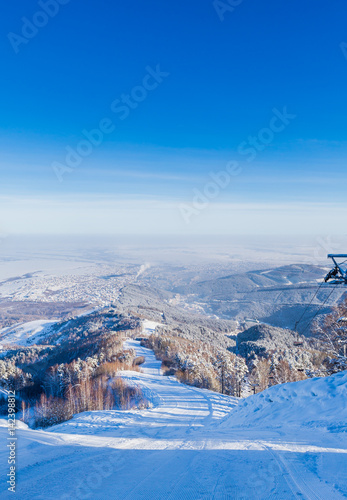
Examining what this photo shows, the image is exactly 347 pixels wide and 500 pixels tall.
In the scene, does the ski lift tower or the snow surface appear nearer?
the ski lift tower

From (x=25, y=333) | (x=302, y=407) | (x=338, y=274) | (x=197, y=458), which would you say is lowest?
(x=25, y=333)

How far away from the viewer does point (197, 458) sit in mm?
6723

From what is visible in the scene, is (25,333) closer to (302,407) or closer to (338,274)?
(302,407)

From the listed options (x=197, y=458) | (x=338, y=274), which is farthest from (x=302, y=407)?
(x=338, y=274)

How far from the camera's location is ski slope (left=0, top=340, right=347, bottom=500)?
502cm

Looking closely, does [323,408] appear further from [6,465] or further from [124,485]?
[6,465]

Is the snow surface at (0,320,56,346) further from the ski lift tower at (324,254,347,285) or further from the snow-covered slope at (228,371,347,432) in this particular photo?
the ski lift tower at (324,254,347,285)

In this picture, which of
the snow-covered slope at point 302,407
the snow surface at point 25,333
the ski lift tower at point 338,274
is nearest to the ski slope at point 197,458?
the snow-covered slope at point 302,407

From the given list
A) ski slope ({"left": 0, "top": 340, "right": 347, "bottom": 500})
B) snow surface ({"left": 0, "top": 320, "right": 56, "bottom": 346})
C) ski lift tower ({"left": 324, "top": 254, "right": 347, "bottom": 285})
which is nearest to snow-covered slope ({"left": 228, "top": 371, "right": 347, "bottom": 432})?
ski slope ({"left": 0, "top": 340, "right": 347, "bottom": 500})

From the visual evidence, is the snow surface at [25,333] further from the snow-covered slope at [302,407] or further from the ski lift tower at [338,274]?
the ski lift tower at [338,274]

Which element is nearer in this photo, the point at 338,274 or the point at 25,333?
the point at 338,274

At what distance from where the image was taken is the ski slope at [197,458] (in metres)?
5.02

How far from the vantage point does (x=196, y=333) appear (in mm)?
63812

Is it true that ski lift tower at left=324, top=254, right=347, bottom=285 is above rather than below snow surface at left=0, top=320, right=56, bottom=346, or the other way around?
above
